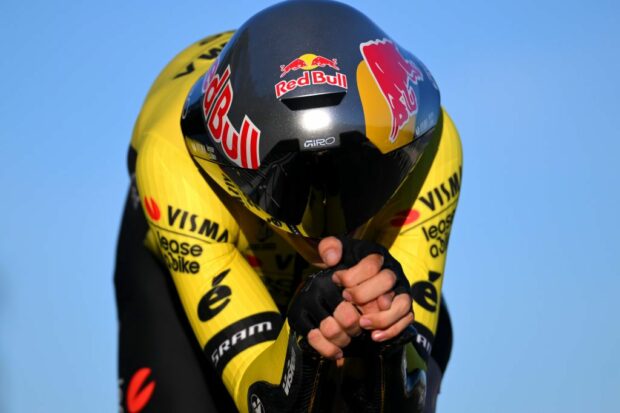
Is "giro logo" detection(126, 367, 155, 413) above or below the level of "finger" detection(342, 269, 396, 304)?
below

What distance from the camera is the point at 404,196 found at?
7195 millimetres

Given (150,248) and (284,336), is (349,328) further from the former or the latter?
(150,248)

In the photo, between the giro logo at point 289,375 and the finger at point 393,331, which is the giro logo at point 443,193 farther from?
the finger at point 393,331

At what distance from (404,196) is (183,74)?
7.41 feet

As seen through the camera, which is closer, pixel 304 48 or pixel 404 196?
pixel 304 48

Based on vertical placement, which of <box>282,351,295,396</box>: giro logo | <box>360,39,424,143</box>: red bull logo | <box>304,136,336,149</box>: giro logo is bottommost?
<box>282,351,295,396</box>: giro logo

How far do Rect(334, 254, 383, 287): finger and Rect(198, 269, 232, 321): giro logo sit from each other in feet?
6.22

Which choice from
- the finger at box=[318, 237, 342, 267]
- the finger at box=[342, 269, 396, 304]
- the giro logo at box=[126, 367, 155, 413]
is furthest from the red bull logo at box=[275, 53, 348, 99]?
the giro logo at box=[126, 367, 155, 413]

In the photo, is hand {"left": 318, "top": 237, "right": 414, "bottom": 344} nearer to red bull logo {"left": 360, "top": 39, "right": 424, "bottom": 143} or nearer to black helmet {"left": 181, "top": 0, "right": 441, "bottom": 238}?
black helmet {"left": 181, "top": 0, "right": 441, "bottom": 238}

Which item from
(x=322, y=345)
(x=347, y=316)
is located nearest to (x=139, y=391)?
(x=322, y=345)

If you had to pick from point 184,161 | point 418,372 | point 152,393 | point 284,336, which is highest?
point 184,161

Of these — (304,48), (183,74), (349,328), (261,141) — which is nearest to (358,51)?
(304,48)

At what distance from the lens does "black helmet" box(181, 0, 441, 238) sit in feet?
20.1

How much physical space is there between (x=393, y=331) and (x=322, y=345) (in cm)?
31
